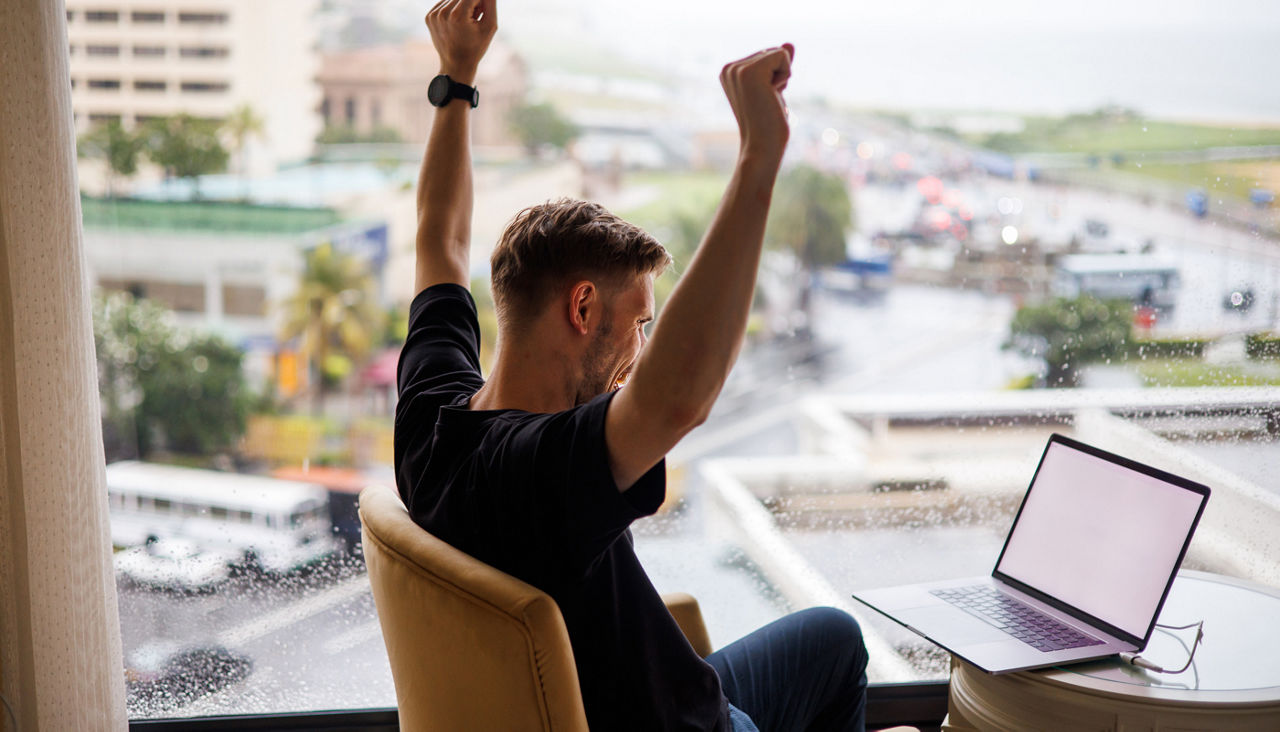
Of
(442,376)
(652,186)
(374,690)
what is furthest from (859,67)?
(374,690)

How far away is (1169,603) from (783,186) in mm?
1503

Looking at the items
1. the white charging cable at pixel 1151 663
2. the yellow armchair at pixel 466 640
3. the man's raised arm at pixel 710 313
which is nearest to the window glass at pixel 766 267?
the white charging cable at pixel 1151 663

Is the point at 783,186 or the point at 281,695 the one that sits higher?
the point at 783,186

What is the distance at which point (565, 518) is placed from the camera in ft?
3.30

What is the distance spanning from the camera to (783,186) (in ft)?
9.00

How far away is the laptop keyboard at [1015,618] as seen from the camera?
148 cm

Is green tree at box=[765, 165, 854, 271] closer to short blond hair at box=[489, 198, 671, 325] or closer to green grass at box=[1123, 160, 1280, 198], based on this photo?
green grass at box=[1123, 160, 1280, 198]

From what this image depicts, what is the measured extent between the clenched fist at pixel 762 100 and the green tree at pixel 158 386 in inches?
77.9

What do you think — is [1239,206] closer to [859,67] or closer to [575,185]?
[859,67]

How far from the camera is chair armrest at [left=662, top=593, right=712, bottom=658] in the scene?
1.64 m

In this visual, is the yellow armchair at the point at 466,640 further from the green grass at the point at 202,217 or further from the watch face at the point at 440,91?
the green grass at the point at 202,217

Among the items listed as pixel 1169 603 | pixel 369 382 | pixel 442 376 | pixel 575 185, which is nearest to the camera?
pixel 442 376

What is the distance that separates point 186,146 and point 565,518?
80.0 inches

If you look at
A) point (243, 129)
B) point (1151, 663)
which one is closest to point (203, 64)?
point (243, 129)
